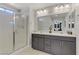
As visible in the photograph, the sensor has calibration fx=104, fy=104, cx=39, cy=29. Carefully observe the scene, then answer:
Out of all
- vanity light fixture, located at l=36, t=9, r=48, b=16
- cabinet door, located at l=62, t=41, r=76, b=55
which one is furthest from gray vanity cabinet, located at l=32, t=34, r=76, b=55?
vanity light fixture, located at l=36, t=9, r=48, b=16

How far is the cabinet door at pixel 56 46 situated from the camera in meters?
3.43

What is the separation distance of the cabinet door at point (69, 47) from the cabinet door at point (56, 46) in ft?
0.56

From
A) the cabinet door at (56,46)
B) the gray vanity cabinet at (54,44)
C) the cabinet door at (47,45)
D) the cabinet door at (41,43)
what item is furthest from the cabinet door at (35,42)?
the cabinet door at (56,46)

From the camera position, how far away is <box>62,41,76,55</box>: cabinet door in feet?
9.94

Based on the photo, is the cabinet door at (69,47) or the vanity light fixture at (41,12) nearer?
the cabinet door at (69,47)

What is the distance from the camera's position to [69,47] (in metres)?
3.12

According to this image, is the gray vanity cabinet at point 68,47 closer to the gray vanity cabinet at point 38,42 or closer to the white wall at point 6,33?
the gray vanity cabinet at point 38,42

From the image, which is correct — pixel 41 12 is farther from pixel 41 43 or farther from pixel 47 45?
pixel 47 45

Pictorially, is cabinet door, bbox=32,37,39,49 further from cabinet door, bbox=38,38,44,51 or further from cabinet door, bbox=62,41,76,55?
cabinet door, bbox=62,41,76,55

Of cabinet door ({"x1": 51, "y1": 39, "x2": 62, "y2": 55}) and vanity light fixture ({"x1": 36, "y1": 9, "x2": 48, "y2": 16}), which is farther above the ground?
vanity light fixture ({"x1": 36, "y1": 9, "x2": 48, "y2": 16})

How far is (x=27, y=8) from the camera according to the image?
515cm

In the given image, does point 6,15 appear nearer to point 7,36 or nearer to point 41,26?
point 7,36

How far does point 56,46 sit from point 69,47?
1.72 ft

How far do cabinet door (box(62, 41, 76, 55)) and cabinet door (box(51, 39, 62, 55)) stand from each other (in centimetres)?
17
